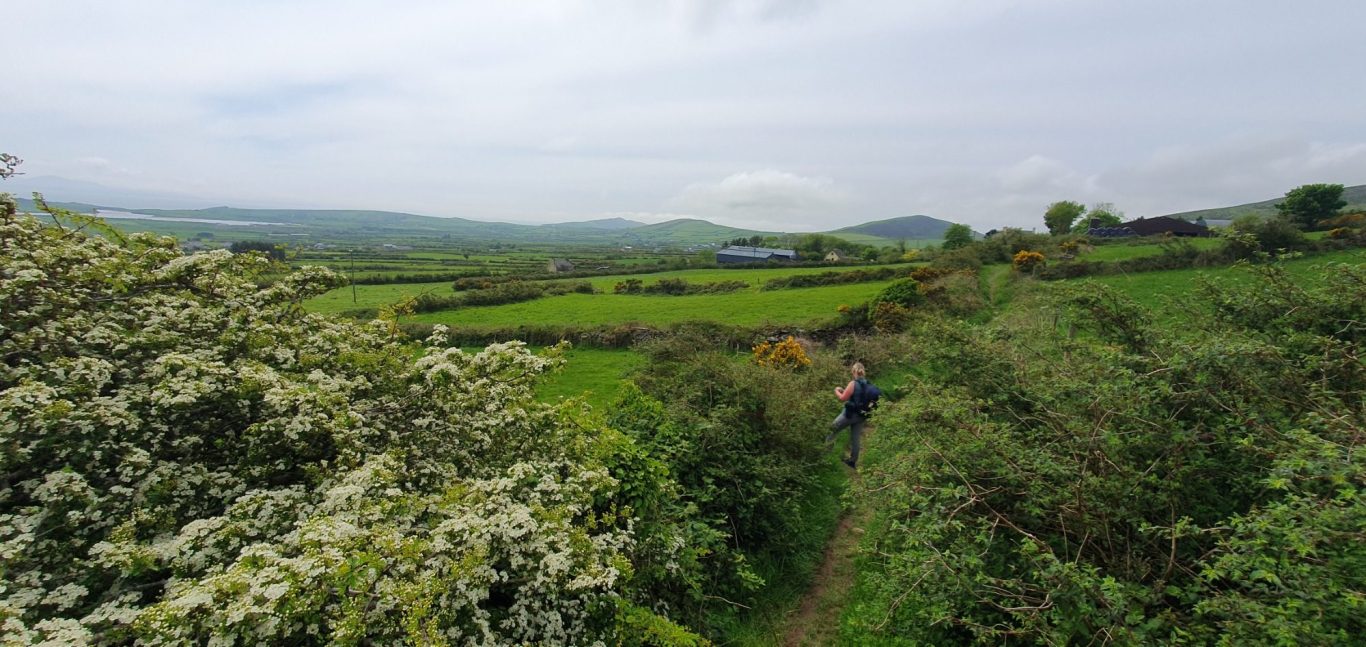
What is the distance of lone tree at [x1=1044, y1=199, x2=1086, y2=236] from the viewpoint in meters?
104

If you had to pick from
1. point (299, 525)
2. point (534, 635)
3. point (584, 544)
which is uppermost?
point (299, 525)

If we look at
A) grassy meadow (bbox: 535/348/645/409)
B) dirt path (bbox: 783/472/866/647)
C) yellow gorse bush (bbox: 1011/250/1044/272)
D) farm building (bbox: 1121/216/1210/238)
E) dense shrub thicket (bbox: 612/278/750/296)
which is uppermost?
farm building (bbox: 1121/216/1210/238)

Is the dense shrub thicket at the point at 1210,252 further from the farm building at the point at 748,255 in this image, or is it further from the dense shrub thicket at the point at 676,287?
the farm building at the point at 748,255

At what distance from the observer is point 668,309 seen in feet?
112

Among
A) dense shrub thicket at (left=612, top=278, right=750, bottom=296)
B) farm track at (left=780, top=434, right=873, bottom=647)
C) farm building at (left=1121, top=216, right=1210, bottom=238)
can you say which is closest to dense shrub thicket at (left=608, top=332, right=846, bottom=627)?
farm track at (left=780, top=434, right=873, bottom=647)

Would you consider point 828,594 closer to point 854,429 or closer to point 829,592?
point 829,592

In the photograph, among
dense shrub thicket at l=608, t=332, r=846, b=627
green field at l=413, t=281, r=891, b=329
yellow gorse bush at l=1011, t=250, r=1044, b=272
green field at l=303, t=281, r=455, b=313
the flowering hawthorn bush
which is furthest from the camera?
yellow gorse bush at l=1011, t=250, r=1044, b=272

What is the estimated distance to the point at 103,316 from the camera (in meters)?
5.42

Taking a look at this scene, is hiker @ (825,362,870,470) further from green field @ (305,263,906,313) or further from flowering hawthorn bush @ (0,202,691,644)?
green field @ (305,263,906,313)

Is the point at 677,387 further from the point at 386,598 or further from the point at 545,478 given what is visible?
the point at 386,598

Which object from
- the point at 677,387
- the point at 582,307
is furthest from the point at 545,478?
the point at 582,307

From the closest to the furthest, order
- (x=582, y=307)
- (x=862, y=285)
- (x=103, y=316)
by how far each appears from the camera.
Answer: (x=103, y=316) → (x=582, y=307) → (x=862, y=285)

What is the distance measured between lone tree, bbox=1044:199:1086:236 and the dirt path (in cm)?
11702

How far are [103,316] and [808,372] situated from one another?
44.2 ft
